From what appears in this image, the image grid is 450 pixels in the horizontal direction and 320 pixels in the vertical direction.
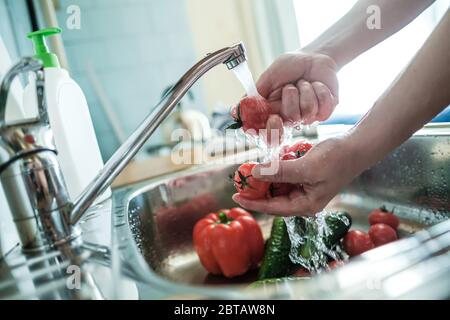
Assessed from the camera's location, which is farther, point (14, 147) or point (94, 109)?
point (94, 109)

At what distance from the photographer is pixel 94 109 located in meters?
1.97

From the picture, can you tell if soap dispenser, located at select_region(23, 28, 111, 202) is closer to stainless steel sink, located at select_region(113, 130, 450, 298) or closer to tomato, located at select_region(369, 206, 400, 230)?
stainless steel sink, located at select_region(113, 130, 450, 298)

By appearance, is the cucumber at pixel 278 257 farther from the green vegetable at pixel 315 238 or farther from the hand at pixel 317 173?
the hand at pixel 317 173

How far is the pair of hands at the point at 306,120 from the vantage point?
1.51 feet

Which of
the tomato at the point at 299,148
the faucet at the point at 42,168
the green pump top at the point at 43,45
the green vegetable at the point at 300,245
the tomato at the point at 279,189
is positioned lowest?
the green vegetable at the point at 300,245

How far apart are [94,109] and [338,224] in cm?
166

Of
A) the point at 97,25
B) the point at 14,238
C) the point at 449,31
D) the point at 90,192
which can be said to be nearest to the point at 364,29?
the point at 449,31

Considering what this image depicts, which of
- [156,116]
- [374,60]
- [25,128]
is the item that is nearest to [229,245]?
[156,116]

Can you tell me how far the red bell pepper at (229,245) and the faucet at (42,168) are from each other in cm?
28

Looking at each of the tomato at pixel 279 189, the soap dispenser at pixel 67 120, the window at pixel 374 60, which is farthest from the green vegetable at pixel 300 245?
the window at pixel 374 60

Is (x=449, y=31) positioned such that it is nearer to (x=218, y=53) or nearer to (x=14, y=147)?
(x=218, y=53)

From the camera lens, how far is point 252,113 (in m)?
0.57

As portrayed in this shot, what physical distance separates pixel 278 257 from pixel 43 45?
55cm

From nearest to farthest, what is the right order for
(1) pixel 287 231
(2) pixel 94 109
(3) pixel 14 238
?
(3) pixel 14 238, (1) pixel 287 231, (2) pixel 94 109
